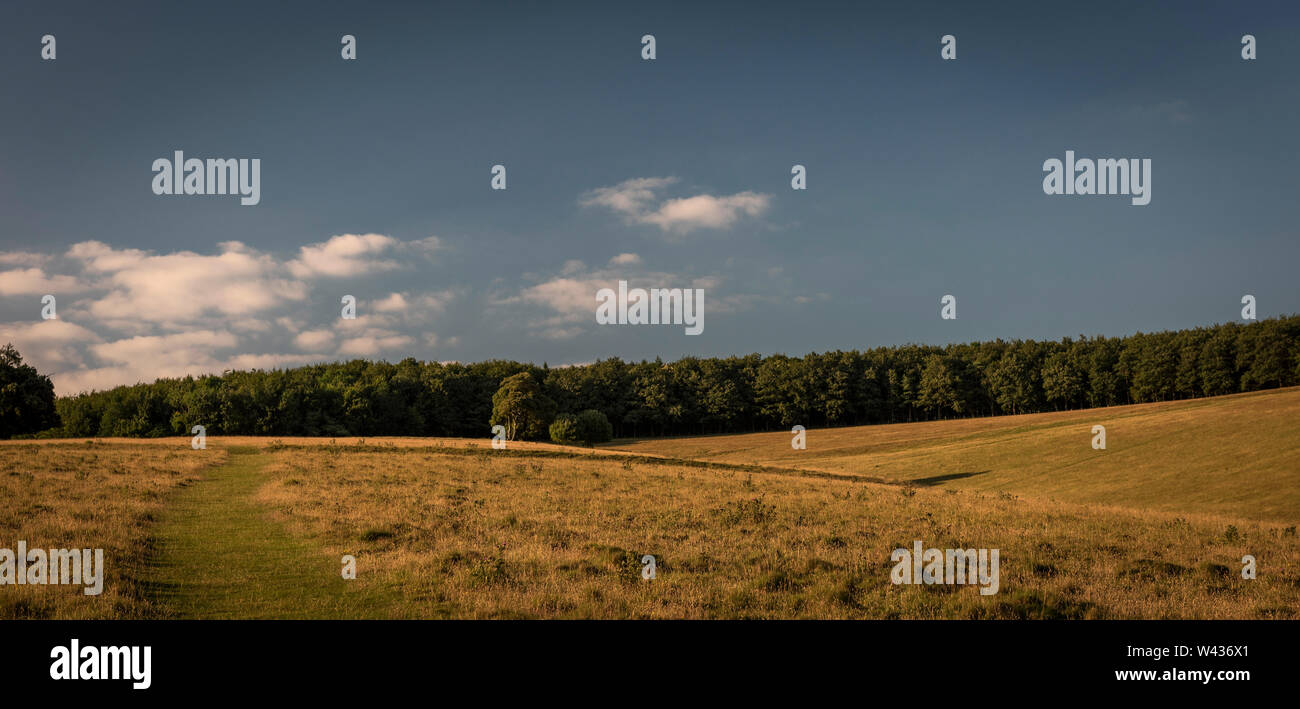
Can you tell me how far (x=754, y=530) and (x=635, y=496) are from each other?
435 inches

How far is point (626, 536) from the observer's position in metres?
21.9

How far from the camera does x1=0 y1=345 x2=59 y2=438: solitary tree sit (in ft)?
256

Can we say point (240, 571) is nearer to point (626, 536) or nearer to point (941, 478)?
point (626, 536)

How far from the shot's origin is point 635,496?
3403cm

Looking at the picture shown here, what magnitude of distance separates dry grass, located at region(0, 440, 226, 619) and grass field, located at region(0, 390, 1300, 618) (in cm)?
10

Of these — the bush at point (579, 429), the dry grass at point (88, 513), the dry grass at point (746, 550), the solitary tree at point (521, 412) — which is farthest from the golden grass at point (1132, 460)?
the dry grass at point (88, 513)

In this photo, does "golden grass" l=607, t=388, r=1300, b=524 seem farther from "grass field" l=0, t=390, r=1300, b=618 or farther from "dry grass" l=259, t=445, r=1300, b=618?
"dry grass" l=259, t=445, r=1300, b=618

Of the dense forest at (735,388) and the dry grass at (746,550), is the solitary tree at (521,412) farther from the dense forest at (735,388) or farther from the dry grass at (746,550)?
the dry grass at (746,550)

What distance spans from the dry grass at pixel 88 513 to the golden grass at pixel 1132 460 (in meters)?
44.6
